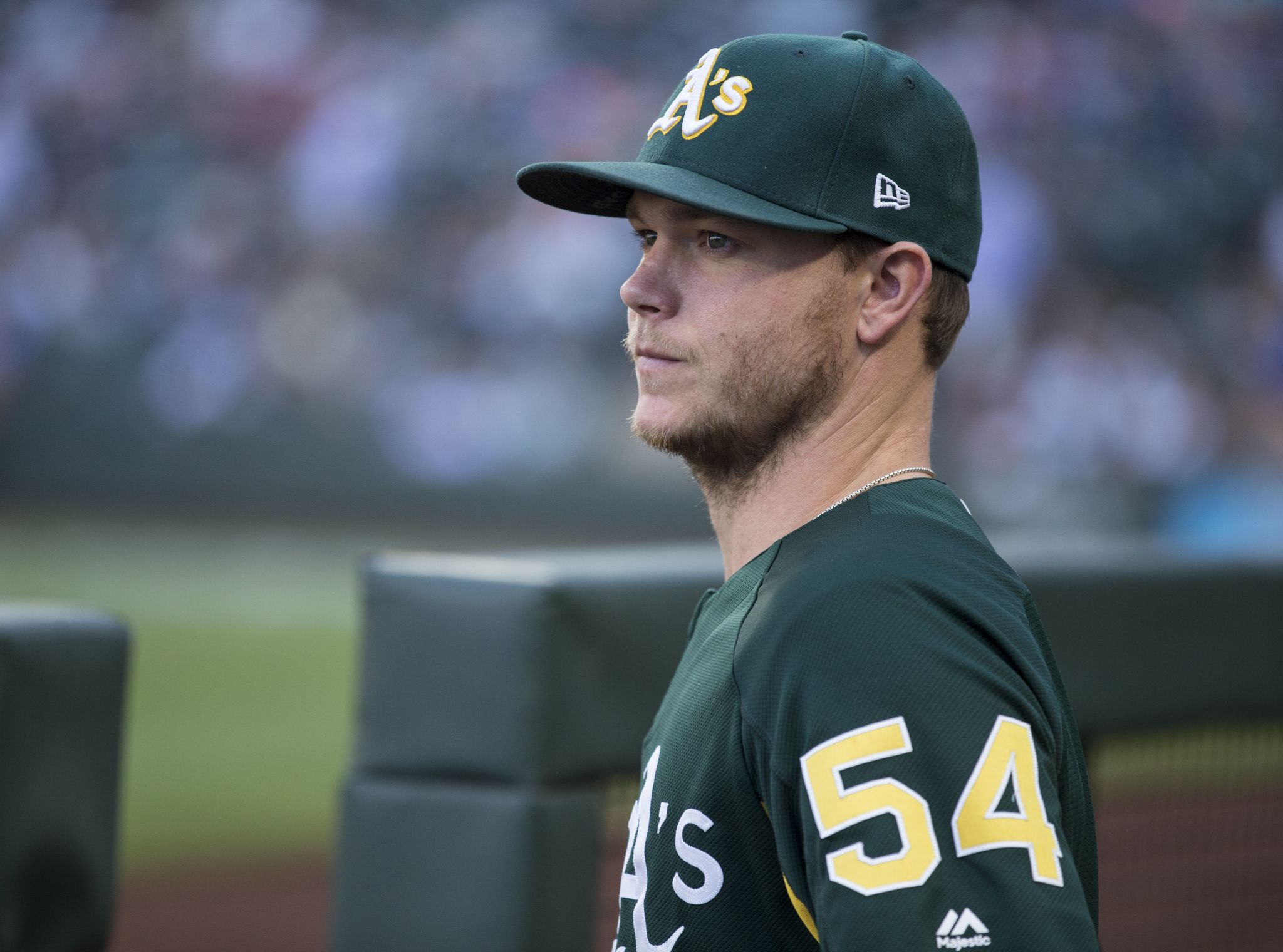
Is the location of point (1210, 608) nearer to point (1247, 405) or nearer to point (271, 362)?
point (1247, 405)

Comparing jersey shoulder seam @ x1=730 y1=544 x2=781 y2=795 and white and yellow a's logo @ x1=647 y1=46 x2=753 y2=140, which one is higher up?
white and yellow a's logo @ x1=647 y1=46 x2=753 y2=140

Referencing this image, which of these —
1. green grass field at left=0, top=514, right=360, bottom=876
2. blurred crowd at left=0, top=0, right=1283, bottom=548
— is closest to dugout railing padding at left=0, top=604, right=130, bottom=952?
green grass field at left=0, top=514, right=360, bottom=876

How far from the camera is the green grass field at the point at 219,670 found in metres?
6.85

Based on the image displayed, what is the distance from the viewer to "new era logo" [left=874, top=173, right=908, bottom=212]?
1478 millimetres

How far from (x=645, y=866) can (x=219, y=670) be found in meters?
8.82

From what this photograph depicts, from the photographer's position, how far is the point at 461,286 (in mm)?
14250

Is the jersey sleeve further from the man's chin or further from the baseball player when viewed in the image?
the man's chin

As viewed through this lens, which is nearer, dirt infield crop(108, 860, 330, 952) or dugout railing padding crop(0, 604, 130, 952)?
dugout railing padding crop(0, 604, 130, 952)

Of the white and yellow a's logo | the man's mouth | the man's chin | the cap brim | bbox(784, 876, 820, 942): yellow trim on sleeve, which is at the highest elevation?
the white and yellow a's logo

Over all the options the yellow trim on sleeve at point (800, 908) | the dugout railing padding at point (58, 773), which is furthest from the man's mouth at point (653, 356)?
the dugout railing padding at point (58, 773)

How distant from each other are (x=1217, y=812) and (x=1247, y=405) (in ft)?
21.6

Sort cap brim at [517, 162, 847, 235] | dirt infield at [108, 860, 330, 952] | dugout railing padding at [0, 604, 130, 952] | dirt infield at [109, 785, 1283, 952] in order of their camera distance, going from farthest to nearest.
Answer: dirt infield at [108, 860, 330, 952] < dirt infield at [109, 785, 1283, 952] < dugout railing padding at [0, 604, 130, 952] < cap brim at [517, 162, 847, 235]

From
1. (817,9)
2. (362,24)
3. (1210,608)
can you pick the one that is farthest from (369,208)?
(1210,608)

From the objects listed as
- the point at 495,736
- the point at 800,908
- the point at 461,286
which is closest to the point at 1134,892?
the point at 495,736
